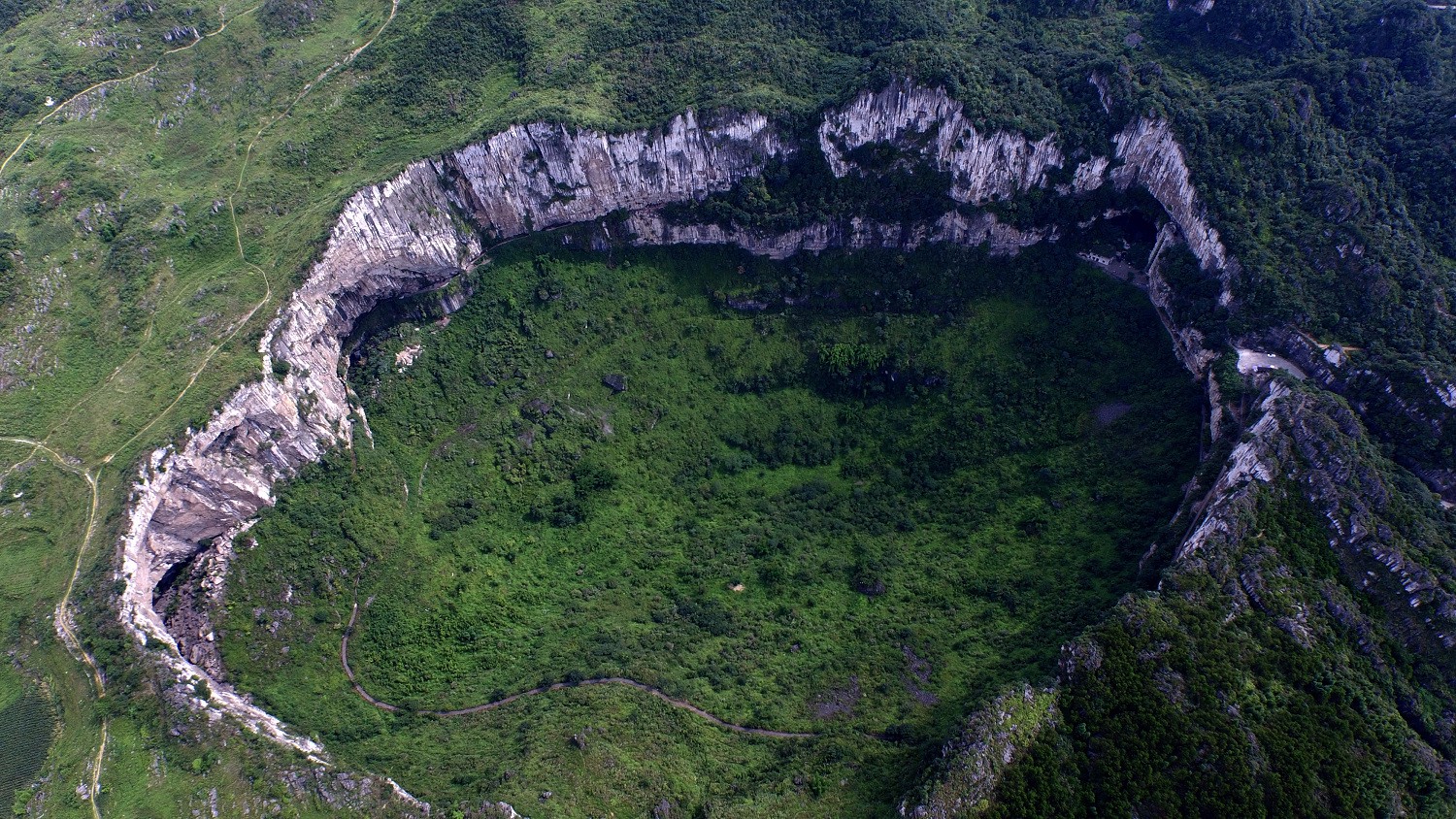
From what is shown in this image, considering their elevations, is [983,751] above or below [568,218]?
below

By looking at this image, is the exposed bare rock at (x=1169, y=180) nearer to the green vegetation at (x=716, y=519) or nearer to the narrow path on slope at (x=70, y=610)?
the green vegetation at (x=716, y=519)

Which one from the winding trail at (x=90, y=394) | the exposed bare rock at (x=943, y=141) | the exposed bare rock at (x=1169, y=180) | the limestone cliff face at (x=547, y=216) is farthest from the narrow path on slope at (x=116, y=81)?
the exposed bare rock at (x=1169, y=180)

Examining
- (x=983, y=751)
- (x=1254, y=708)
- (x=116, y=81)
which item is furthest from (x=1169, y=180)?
(x=116, y=81)

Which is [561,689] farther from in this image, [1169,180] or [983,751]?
[1169,180]

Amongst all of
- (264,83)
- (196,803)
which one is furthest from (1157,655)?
(264,83)

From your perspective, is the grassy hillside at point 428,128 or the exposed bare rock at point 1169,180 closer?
the grassy hillside at point 428,128

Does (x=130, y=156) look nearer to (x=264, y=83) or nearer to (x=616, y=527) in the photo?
(x=264, y=83)
